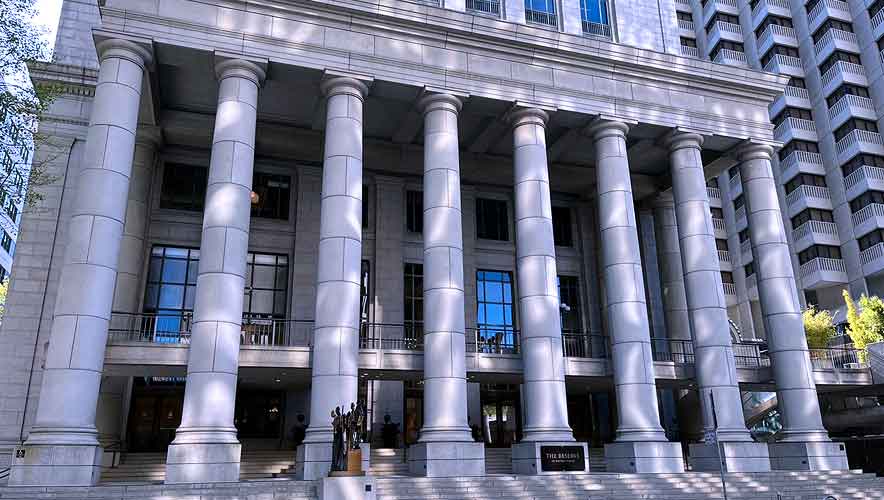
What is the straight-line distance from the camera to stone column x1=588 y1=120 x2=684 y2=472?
71.1 ft

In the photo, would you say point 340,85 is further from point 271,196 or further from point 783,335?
point 783,335

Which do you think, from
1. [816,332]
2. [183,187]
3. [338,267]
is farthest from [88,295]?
[816,332]

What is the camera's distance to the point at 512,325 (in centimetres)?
3080

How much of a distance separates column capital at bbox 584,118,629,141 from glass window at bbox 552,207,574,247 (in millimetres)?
8348

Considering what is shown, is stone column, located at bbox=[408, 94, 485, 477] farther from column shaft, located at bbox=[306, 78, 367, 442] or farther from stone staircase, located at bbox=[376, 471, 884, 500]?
column shaft, located at bbox=[306, 78, 367, 442]

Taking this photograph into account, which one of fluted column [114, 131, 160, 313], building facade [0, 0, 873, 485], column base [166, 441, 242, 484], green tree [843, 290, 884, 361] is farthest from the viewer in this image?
green tree [843, 290, 884, 361]

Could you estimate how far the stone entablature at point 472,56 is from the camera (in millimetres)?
21203

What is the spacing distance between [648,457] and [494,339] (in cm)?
1021

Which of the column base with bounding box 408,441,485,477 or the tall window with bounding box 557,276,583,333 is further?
the tall window with bounding box 557,276,583,333

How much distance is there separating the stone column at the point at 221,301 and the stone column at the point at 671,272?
20.0m

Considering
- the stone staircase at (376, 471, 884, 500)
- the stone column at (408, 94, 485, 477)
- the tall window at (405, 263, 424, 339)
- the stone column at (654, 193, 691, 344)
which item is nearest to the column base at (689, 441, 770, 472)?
the stone staircase at (376, 471, 884, 500)

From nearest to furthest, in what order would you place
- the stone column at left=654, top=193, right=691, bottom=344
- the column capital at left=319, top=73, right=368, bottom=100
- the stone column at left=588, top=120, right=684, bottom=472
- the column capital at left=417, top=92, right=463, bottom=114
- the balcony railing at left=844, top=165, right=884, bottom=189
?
the stone column at left=588, top=120, right=684, bottom=472 < the column capital at left=319, top=73, right=368, bottom=100 < the column capital at left=417, top=92, right=463, bottom=114 < the stone column at left=654, top=193, right=691, bottom=344 < the balcony railing at left=844, top=165, right=884, bottom=189

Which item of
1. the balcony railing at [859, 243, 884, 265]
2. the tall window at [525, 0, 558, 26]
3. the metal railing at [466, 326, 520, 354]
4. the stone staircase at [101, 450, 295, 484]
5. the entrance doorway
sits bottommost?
the stone staircase at [101, 450, 295, 484]

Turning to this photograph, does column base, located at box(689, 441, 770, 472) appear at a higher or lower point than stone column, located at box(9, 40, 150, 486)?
lower
